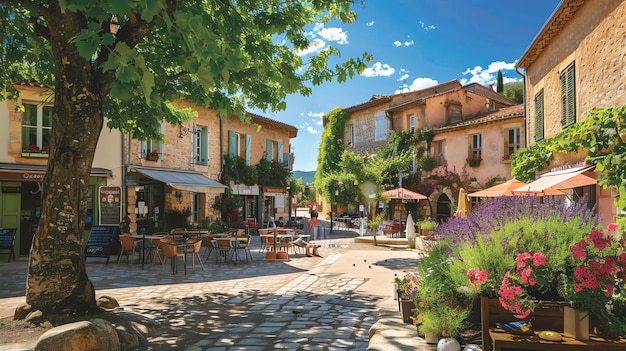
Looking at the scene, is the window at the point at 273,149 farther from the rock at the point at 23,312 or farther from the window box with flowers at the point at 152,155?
the rock at the point at 23,312

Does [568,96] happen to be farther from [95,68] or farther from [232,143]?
[232,143]

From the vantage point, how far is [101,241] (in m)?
11.0

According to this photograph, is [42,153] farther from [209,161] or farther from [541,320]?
[541,320]

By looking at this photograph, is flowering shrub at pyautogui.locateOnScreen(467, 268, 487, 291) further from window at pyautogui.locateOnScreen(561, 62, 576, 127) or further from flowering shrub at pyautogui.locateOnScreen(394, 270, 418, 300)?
window at pyautogui.locateOnScreen(561, 62, 576, 127)

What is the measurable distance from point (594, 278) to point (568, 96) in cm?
912

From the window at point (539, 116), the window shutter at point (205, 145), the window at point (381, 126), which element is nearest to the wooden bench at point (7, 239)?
the window shutter at point (205, 145)

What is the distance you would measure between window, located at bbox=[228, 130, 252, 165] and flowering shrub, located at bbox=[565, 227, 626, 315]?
18.2 m

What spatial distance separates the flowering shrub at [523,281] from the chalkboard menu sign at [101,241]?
10.2 meters

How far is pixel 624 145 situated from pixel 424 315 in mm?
5041

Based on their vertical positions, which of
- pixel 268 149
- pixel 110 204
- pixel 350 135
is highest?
pixel 350 135

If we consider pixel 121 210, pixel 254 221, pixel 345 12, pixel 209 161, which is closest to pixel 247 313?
pixel 345 12

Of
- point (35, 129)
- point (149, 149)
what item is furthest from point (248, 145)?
point (35, 129)

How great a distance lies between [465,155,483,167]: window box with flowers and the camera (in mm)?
21312

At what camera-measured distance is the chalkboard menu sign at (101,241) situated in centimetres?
1076
